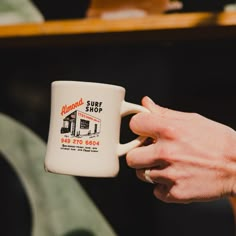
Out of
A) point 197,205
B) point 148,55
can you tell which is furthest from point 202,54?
point 197,205

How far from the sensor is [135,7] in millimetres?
950

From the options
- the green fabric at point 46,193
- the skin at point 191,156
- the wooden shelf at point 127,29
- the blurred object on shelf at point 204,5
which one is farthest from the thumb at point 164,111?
the green fabric at point 46,193

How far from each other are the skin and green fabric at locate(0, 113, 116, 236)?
49 cm

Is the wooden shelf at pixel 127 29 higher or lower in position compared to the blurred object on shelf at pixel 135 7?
lower

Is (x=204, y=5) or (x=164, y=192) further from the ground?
(x=204, y=5)

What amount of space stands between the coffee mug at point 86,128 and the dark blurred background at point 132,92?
35 cm

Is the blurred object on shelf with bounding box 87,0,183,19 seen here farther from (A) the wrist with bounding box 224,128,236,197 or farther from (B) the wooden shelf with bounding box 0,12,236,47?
(A) the wrist with bounding box 224,128,236,197

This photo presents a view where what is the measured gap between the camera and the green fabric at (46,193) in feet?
3.58

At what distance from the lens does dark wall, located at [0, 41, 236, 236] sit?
0.96 meters

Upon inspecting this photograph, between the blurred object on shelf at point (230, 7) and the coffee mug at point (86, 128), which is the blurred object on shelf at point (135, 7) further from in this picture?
the coffee mug at point (86, 128)

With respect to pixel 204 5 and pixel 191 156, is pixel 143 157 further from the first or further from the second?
pixel 204 5

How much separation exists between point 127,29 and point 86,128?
322 mm

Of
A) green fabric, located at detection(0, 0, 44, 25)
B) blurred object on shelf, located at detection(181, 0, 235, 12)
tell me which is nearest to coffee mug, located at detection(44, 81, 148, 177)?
blurred object on shelf, located at detection(181, 0, 235, 12)

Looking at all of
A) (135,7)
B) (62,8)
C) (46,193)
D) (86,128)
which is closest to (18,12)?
(62,8)
